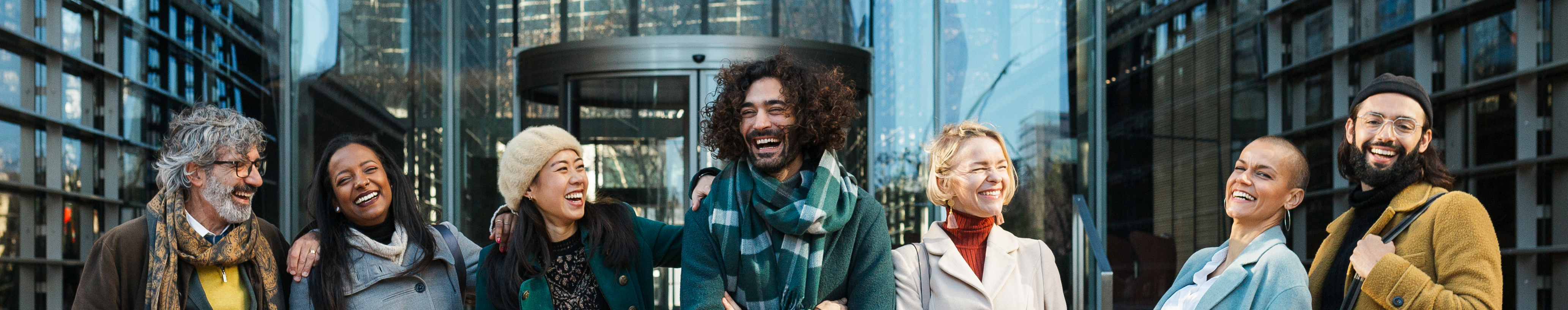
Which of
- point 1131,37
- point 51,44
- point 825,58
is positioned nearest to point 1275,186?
point 825,58

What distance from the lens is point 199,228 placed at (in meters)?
3.14

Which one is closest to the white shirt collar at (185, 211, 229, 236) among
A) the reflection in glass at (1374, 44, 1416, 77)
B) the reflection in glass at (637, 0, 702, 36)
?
the reflection in glass at (637, 0, 702, 36)

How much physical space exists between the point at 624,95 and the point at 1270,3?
4.19 m

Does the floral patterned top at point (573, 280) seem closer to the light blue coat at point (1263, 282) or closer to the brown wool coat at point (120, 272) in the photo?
the brown wool coat at point (120, 272)

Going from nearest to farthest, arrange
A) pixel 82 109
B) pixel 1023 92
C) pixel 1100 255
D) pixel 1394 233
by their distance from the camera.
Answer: pixel 1394 233
pixel 1100 255
pixel 82 109
pixel 1023 92

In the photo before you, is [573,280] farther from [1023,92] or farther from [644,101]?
[1023,92]

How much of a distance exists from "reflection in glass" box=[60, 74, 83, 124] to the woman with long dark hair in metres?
Answer: 3.21

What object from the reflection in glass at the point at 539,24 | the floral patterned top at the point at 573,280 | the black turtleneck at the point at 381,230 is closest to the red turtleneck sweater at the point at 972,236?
the floral patterned top at the point at 573,280

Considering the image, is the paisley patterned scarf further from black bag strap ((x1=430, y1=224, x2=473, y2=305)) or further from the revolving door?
the revolving door

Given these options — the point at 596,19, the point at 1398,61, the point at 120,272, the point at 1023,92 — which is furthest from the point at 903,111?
the point at 120,272

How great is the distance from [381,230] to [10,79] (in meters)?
3.26

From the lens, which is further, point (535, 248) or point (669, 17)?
point (669, 17)

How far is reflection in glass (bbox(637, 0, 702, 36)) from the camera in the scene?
7238mm

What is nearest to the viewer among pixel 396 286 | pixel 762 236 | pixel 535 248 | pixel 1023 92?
pixel 762 236
